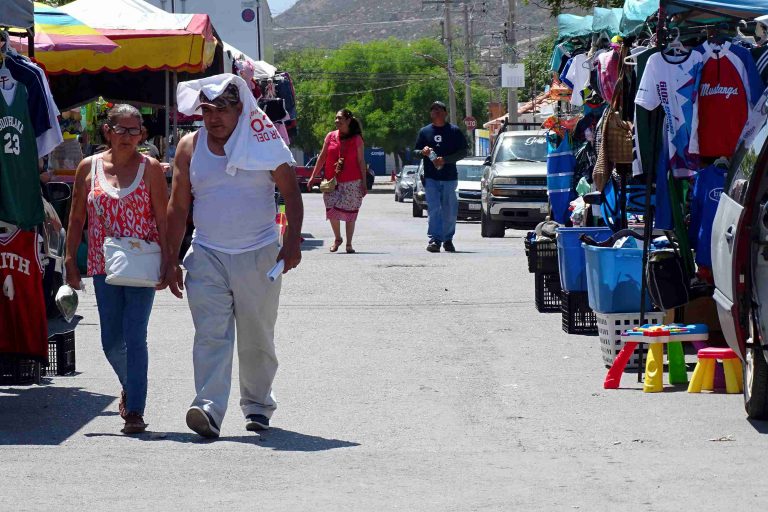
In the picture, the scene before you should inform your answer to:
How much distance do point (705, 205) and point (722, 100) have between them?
2.49 ft

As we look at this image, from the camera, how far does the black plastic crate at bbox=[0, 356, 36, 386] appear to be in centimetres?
826

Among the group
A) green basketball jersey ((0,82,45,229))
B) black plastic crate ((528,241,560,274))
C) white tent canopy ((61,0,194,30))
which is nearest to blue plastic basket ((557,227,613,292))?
black plastic crate ((528,241,560,274))

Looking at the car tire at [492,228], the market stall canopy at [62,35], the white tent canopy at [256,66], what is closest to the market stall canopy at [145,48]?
the market stall canopy at [62,35]

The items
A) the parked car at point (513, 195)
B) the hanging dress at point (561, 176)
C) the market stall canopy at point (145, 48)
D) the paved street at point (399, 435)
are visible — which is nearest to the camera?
the paved street at point (399, 435)

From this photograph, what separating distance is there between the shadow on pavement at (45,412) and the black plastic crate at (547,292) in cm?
492

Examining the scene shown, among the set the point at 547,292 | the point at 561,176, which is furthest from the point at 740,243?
the point at 561,176

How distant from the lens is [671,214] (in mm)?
10086

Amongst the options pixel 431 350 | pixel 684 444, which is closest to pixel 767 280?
pixel 684 444

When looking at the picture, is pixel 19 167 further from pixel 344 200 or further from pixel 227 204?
pixel 344 200

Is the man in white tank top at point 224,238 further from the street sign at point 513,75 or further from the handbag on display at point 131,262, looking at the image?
the street sign at point 513,75

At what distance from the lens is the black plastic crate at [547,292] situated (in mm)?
12852

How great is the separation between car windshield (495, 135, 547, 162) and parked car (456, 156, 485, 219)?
5611 mm

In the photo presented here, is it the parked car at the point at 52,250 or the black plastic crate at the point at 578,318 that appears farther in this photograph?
the black plastic crate at the point at 578,318

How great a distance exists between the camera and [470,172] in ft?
116
